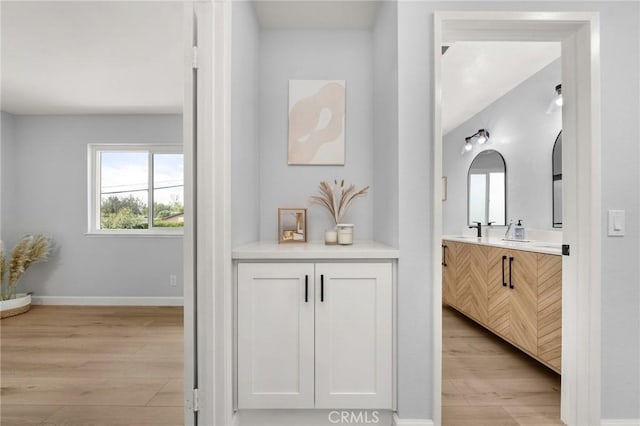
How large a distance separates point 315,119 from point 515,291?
2007 millimetres

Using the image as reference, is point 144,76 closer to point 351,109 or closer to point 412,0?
point 351,109

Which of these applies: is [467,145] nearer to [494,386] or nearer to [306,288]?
[494,386]

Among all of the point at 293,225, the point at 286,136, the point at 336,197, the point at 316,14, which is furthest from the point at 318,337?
the point at 316,14

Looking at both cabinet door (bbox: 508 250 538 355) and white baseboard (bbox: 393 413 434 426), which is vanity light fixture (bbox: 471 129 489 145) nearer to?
cabinet door (bbox: 508 250 538 355)

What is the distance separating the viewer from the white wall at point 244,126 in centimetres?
180

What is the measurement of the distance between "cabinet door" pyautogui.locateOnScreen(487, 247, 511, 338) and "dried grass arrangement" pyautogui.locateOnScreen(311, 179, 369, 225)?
1461 mm

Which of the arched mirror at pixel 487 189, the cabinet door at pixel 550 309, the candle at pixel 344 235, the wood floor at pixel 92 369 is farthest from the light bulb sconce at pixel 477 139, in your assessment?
the wood floor at pixel 92 369

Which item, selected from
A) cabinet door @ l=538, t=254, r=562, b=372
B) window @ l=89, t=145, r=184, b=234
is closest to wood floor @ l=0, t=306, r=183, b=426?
window @ l=89, t=145, r=184, b=234

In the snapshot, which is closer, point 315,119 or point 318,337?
point 318,337

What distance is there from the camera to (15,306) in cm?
414

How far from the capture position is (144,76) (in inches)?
133

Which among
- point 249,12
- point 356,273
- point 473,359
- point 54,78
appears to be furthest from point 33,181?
point 473,359

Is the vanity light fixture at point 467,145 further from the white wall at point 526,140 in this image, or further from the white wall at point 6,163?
the white wall at point 6,163

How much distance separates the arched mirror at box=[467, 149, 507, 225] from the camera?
13.5ft
